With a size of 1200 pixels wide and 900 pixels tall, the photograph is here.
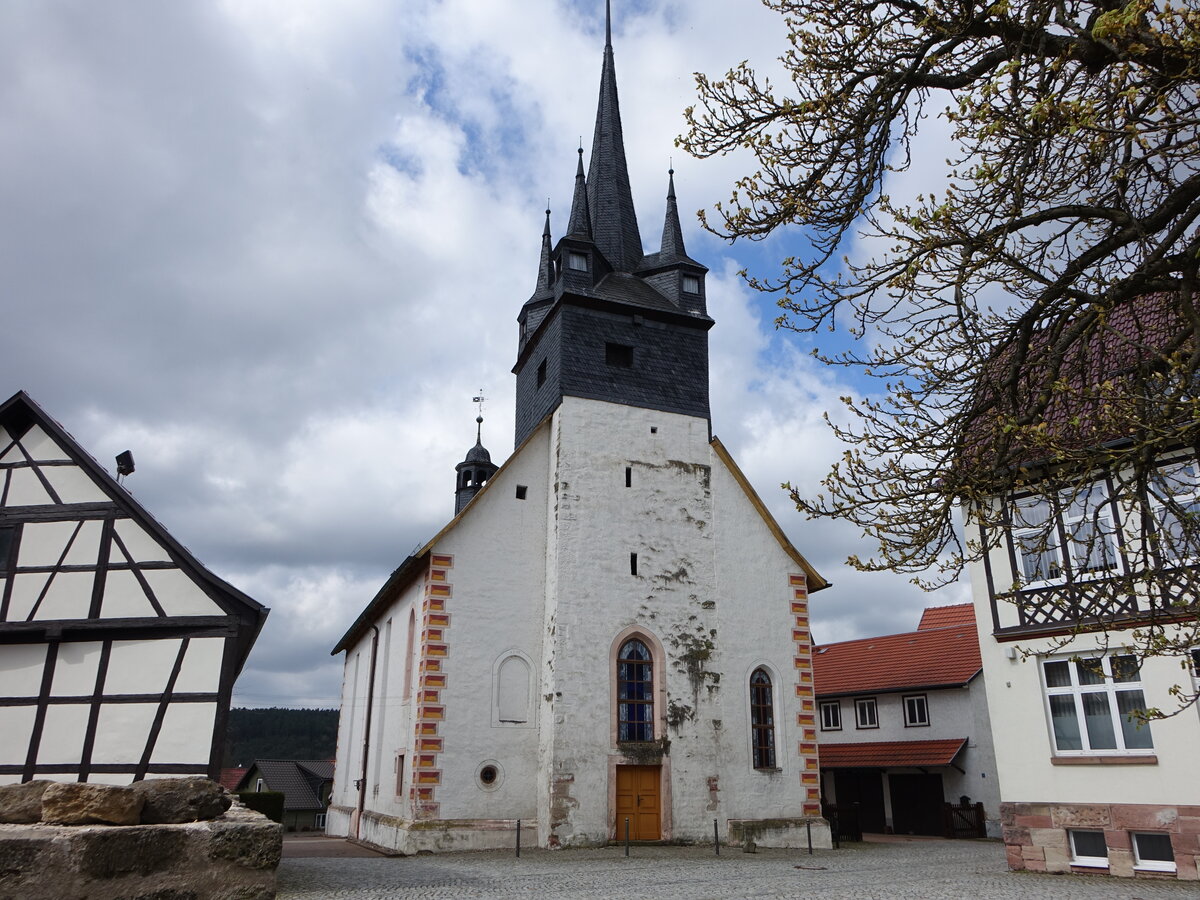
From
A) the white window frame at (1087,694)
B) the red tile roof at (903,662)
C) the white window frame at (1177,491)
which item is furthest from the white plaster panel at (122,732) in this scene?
the red tile roof at (903,662)

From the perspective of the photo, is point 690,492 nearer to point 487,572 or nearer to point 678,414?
point 678,414

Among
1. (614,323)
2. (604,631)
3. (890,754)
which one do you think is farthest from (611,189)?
(890,754)

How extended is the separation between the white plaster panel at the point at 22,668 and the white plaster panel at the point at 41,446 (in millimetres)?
2834

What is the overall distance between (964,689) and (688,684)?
11644mm

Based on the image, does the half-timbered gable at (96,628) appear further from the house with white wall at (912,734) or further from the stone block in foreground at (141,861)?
the house with white wall at (912,734)

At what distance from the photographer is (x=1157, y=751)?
42.6ft

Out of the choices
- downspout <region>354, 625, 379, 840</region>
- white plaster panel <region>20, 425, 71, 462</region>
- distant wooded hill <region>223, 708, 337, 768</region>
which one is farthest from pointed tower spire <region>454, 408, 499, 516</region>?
distant wooded hill <region>223, 708, 337, 768</region>

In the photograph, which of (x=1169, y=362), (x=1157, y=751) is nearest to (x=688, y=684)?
(x=1157, y=751)

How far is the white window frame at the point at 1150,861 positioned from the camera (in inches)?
500

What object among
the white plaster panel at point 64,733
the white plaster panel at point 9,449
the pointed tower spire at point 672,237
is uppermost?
the pointed tower spire at point 672,237

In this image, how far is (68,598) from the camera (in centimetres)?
1317

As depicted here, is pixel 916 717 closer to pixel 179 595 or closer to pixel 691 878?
pixel 691 878

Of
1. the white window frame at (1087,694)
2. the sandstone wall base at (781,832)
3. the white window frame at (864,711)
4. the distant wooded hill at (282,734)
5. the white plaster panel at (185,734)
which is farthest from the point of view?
the distant wooded hill at (282,734)

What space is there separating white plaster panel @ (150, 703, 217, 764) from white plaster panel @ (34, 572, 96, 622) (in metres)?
1.98
